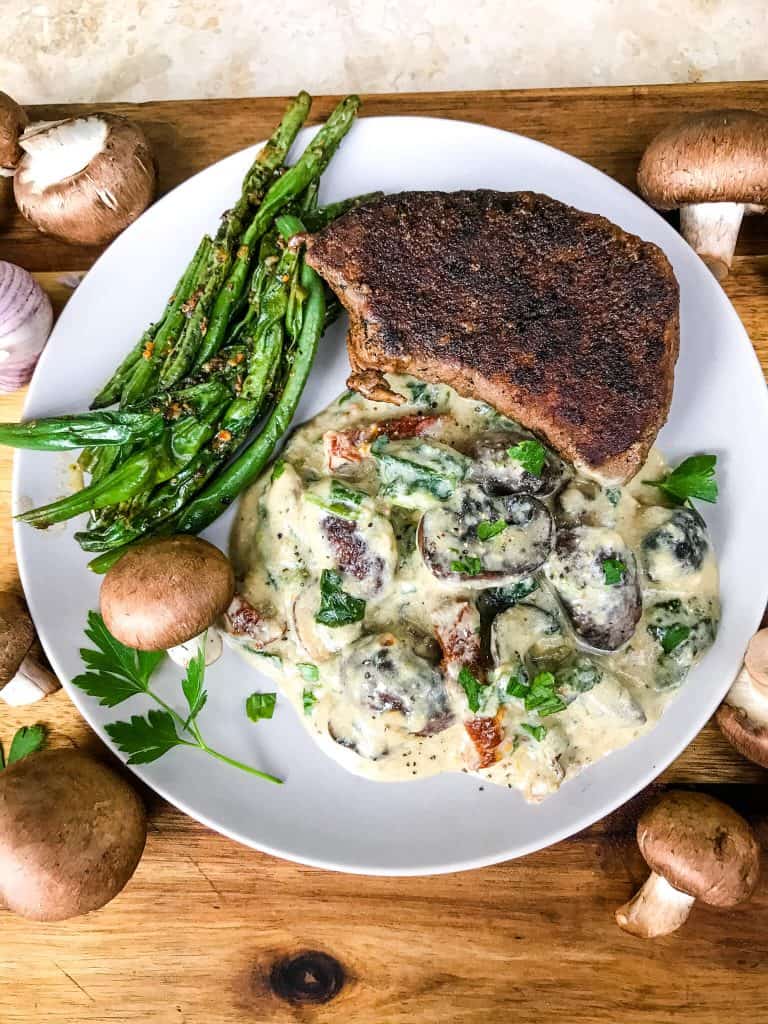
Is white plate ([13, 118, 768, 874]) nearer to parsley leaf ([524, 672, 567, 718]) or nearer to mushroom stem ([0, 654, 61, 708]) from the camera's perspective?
mushroom stem ([0, 654, 61, 708])

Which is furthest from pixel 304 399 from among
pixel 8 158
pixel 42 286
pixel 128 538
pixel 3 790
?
pixel 3 790

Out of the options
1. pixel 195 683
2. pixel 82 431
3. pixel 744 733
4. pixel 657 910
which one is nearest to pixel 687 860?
pixel 657 910

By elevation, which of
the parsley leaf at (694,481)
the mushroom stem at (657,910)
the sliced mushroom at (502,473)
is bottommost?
the mushroom stem at (657,910)

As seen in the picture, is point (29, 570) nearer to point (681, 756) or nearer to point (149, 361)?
point (149, 361)

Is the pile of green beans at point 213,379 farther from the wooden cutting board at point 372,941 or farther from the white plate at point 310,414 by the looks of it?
the wooden cutting board at point 372,941

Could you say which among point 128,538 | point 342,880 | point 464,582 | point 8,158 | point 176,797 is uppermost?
point 8,158

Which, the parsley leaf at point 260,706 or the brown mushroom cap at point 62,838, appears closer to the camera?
the brown mushroom cap at point 62,838

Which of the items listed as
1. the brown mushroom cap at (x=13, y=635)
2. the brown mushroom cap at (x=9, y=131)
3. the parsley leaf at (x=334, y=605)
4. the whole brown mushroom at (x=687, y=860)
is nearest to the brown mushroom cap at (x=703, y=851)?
the whole brown mushroom at (x=687, y=860)
